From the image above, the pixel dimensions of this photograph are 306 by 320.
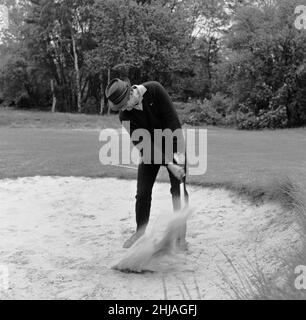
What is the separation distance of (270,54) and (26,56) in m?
20.1

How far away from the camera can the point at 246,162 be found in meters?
10.9

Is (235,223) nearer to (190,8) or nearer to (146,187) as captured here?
(146,187)

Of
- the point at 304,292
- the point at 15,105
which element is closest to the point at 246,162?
the point at 304,292

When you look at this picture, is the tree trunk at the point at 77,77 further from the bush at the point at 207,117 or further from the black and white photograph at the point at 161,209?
the black and white photograph at the point at 161,209

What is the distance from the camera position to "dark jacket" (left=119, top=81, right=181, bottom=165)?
5.33 meters

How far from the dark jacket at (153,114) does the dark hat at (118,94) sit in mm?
207

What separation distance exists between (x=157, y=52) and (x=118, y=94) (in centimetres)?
2833

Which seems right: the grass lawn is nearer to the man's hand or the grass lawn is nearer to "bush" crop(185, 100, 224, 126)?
the man's hand

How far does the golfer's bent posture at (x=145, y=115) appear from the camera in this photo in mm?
5141

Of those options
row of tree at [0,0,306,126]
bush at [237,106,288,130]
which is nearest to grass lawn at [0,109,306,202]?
bush at [237,106,288,130]

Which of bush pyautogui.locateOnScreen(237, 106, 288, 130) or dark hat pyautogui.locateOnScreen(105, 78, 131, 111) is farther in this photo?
bush pyautogui.locateOnScreen(237, 106, 288, 130)

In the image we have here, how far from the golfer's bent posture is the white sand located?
80 centimetres

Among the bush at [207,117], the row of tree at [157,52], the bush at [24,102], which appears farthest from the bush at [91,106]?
the bush at [207,117]

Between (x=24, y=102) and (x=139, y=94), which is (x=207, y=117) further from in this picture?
(x=139, y=94)
